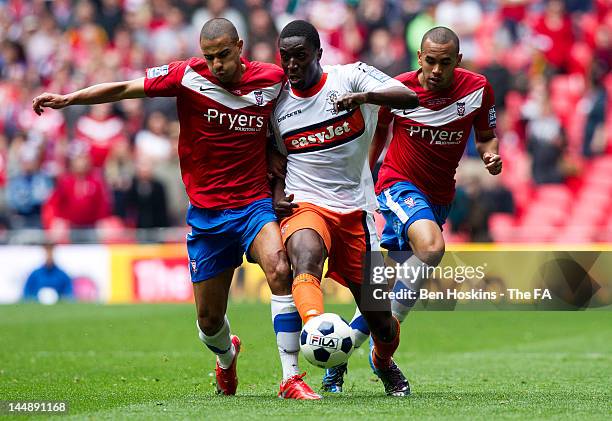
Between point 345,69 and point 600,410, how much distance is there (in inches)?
126

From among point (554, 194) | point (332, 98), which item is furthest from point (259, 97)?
point (554, 194)

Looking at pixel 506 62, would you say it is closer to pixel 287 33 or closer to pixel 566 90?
pixel 566 90

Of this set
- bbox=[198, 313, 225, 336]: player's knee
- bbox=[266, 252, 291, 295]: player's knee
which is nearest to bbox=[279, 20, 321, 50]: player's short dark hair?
bbox=[266, 252, 291, 295]: player's knee

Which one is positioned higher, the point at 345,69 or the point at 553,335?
the point at 345,69

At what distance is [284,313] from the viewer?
8648 millimetres

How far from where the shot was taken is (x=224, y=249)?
920cm

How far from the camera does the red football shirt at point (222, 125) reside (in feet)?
29.7

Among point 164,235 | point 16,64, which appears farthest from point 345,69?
point 16,64

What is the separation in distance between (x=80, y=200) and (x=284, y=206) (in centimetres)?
1204

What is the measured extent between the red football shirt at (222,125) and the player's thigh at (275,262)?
0.47 metres

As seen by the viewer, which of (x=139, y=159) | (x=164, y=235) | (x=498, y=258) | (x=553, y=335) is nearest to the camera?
(x=553, y=335)

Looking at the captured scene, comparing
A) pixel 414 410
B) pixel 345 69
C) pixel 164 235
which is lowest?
pixel 164 235

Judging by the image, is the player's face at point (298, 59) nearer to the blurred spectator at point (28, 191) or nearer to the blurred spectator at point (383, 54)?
the blurred spectator at point (383, 54)

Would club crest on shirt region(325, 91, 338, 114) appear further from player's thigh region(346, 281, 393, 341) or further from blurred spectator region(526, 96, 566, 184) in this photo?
blurred spectator region(526, 96, 566, 184)
